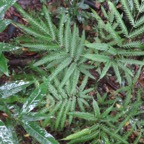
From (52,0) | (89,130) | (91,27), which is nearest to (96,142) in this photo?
(89,130)

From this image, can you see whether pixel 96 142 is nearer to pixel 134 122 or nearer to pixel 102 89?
pixel 134 122

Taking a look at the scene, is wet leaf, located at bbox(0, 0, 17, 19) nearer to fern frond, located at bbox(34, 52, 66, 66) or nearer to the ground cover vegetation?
the ground cover vegetation

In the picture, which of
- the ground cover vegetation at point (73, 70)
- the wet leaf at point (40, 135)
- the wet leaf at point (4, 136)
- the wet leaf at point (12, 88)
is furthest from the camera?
the ground cover vegetation at point (73, 70)

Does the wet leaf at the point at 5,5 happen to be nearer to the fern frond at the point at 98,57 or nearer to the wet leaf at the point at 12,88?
the wet leaf at the point at 12,88

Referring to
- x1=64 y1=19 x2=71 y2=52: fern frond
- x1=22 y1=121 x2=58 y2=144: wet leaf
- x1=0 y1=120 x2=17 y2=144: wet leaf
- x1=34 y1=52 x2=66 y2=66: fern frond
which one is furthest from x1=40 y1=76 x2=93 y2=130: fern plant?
x1=0 y1=120 x2=17 y2=144: wet leaf

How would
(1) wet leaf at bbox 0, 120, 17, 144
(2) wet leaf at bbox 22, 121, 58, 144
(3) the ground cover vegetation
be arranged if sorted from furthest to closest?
(3) the ground cover vegetation → (2) wet leaf at bbox 22, 121, 58, 144 → (1) wet leaf at bbox 0, 120, 17, 144

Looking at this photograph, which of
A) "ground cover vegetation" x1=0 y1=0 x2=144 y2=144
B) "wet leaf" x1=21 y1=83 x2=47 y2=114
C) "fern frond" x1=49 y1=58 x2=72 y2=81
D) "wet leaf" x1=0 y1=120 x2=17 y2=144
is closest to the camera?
"wet leaf" x1=0 y1=120 x2=17 y2=144

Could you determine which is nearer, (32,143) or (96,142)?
(96,142)

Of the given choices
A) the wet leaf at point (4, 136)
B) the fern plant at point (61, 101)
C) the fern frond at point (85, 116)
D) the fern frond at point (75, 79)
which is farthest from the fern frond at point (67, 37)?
the wet leaf at point (4, 136)

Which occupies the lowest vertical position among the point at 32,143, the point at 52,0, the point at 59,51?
the point at 32,143

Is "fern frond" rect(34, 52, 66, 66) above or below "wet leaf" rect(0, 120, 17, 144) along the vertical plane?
below

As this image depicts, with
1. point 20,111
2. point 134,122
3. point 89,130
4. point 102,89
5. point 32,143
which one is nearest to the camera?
point 20,111
